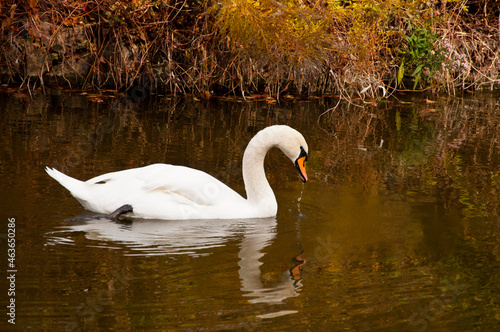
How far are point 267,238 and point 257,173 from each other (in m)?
0.84

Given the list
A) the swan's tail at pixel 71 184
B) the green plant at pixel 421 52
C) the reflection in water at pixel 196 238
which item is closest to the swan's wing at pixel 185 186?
the reflection in water at pixel 196 238

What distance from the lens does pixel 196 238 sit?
532cm

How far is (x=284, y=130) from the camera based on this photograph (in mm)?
5980

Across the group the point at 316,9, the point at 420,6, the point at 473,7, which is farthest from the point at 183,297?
the point at 473,7

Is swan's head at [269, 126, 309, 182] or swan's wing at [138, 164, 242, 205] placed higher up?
swan's head at [269, 126, 309, 182]

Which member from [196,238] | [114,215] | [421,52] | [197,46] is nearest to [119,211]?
[114,215]

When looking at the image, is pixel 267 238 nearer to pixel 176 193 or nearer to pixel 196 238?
pixel 196 238

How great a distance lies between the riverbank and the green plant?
0.49m

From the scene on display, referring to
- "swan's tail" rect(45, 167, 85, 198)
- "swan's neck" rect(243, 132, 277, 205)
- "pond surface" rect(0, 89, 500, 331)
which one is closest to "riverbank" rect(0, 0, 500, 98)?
"pond surface" rect(0, 89, 500, 331)

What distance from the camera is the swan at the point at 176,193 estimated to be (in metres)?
5.82

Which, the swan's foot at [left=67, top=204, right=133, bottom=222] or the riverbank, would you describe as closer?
the swan's foot at [left=67, top=204, right=133, bottom=222]

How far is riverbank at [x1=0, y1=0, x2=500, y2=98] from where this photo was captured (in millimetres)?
10727

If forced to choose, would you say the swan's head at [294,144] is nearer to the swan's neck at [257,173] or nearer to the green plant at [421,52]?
the swan's neck at [257,173]

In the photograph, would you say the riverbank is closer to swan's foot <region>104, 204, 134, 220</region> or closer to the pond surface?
the pond surface
